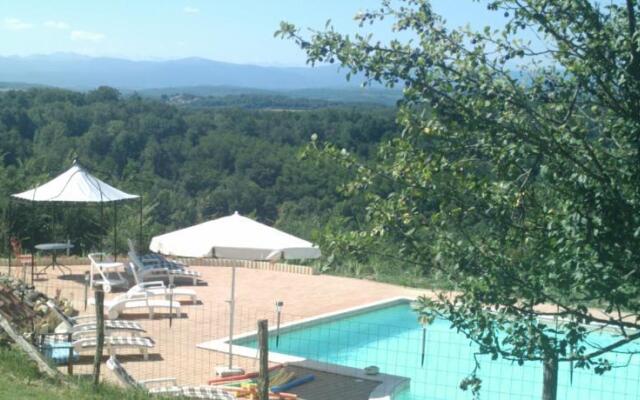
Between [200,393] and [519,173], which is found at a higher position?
[519,173]

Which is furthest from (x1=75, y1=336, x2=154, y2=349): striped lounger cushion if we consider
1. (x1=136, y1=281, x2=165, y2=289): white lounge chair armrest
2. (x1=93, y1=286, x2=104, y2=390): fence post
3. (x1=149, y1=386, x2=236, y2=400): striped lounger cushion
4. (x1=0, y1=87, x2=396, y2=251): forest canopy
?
(x1=0, y1=87, x2=396, y2=251): forest canopy

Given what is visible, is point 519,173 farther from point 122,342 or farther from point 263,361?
point 122,342

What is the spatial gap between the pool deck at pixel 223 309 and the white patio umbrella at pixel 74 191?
4.57 feet

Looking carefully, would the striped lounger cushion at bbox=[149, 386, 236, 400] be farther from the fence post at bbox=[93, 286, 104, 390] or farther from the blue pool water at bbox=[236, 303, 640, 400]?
the blue pool water at bbox=[236, 303, 640, 400]

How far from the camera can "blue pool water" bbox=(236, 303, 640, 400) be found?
10141 mm

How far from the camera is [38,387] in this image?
738 cm

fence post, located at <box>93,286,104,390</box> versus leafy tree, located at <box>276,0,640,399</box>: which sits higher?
leafy tree, located at <box>276,0,640,399</box>

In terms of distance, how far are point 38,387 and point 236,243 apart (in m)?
2.61

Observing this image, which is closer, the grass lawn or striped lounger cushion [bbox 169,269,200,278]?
the grass lawn

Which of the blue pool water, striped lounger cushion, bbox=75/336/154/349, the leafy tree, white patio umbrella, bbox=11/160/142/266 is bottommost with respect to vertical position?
the blue pool water

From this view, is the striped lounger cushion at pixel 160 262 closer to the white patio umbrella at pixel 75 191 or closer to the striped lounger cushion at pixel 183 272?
the striped lounger cushion at pixel 183 272

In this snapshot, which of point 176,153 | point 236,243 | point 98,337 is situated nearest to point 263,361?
point 98,337

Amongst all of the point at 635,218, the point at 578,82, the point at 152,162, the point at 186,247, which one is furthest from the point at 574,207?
the point at 152,162

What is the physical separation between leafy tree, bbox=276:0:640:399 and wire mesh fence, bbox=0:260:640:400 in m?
3.52
